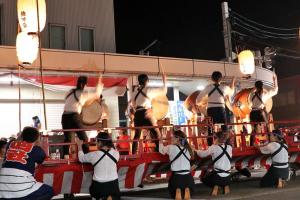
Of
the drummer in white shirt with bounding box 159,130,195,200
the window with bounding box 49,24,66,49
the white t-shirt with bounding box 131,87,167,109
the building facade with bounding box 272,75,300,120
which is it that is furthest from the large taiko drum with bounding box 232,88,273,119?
the building facade with bounding box 272,75,300,120

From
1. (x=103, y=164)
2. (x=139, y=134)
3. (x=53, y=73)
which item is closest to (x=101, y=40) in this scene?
(x=53, y=73)

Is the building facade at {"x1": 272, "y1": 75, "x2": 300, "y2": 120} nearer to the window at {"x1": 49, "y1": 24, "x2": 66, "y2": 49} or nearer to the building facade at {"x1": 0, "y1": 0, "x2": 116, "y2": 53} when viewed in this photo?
the building facade at {"x1": 0, "y1": 0, "x2": 116, "y2": 53}

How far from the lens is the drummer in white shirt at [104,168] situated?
7609 millimetres

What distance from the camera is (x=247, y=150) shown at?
33.3ft

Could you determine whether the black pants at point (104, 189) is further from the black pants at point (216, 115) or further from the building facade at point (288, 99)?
the building facade at point (288, 99)

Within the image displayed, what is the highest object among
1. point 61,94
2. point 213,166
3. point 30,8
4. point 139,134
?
point 30,8

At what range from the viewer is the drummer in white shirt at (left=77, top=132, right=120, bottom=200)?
761cm

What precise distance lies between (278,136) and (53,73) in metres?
6.73

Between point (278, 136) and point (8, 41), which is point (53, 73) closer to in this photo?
point (8, 41)

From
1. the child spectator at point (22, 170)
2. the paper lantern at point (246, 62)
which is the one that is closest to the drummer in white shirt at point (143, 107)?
the child spectator at point (22, 170)

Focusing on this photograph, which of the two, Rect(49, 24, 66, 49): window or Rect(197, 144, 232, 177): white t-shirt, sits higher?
Rect(49, 24, 66, 49): window

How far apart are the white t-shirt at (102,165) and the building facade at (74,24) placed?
8.48 m

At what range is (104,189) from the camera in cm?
761

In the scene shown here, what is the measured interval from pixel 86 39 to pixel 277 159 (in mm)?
9539
